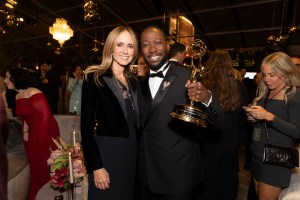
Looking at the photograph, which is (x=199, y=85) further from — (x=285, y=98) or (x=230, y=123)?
(x=230, y=123)

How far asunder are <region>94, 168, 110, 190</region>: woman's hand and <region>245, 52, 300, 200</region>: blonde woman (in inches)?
48.8

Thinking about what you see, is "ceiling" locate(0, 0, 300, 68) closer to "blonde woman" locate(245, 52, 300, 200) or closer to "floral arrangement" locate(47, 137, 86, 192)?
"floral arrangement" locate(47, 137, 86, 192)

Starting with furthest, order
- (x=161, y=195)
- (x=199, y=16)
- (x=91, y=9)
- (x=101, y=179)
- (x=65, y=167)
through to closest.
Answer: (x=199, y=16), (x=91, y=9), (x=65, y=167), (x=161, y=195), (x=101, y=179)

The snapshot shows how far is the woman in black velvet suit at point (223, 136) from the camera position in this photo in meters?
2.85

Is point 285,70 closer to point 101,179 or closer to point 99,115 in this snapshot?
point 99,115

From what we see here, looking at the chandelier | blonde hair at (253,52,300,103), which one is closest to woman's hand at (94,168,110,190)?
blonde hair at (253,52,300,103)

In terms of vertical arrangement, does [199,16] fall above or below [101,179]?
above

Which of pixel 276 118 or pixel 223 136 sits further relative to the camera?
pixel 223 136

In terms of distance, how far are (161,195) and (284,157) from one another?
102 cm

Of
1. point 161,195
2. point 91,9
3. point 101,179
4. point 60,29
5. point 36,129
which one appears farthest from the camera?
point 60,29

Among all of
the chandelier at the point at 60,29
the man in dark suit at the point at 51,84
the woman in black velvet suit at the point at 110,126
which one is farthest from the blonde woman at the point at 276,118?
the chandelier at the point at 60,29

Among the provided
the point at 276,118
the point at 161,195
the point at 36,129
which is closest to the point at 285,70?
the point at 276,118

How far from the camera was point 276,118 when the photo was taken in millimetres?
2078

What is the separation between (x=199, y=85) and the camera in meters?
1.71
